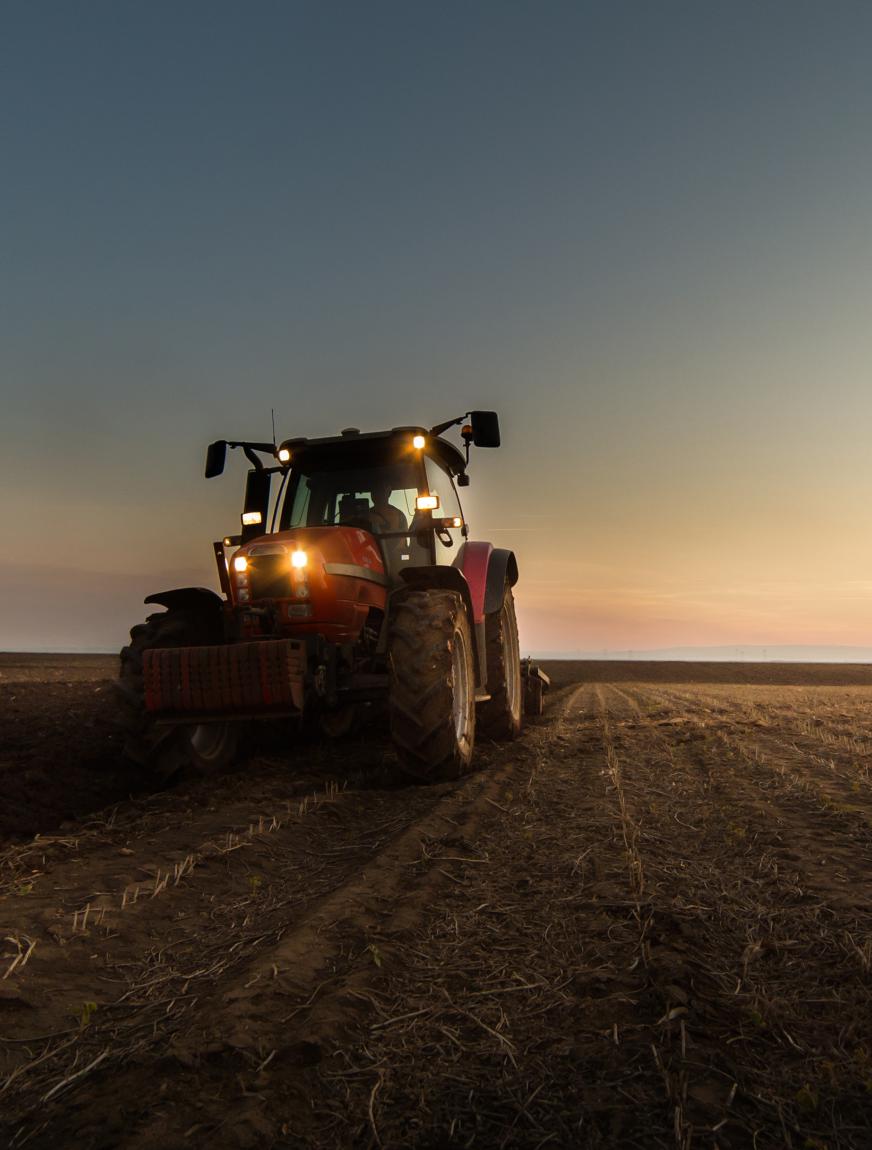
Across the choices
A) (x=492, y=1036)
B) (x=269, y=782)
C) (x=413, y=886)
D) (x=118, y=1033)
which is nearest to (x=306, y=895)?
(x=413, y=886)

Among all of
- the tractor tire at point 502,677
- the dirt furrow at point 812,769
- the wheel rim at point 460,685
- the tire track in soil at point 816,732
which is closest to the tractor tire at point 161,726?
the wheel rim at point 460,685

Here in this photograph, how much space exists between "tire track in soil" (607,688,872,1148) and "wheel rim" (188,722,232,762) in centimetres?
380

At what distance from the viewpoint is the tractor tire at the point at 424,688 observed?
5.72 metres

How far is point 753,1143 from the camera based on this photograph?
1679mm

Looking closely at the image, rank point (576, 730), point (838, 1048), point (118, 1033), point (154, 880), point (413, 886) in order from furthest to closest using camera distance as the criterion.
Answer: point (576, 730), point (154, 880), point (413, 886), point (118, 1033), point (838, 1048)

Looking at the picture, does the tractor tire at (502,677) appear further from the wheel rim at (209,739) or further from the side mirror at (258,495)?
the wheel rim at (209,739)

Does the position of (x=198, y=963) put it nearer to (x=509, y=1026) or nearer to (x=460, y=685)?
(x=509, y=1026)

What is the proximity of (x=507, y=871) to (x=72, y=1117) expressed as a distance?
2167 mm

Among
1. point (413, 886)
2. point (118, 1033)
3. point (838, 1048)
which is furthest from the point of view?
point (413, 886)

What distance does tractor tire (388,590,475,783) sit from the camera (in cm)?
572

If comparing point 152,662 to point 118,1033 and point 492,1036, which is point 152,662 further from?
point 492,1036

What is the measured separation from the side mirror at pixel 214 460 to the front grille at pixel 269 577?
1.22 metres

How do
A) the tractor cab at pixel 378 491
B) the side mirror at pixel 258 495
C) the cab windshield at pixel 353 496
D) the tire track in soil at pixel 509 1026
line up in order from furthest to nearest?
1. the side mirror at pixel 258 495
2. the cab windshield at pixel 353 496
3. the tractor cab at pixel 378 491
4. the tire track in soil at pixel 509 1026

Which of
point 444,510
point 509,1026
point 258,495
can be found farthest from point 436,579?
point 509,1026
